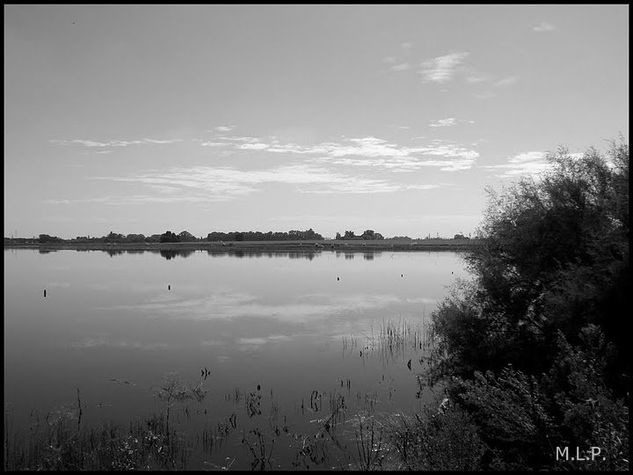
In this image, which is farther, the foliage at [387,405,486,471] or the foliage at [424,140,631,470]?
the foliage at [424,140,631,470]

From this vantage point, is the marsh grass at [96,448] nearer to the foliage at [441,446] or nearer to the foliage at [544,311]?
the foliage at [441,446]

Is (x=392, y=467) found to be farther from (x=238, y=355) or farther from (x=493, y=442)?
(x=238, y=355)

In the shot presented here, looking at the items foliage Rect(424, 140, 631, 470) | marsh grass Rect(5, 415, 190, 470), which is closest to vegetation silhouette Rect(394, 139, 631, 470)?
foliage Rect(424, 140, 631, 470)

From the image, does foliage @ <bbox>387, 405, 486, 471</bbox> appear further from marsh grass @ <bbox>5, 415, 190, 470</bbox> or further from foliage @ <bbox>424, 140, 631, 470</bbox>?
marsh grass @ <bbox>5, 415, 190, 470</bbox>

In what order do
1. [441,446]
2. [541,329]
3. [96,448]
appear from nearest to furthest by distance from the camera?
[441,446] < [96,448] < [541,329]

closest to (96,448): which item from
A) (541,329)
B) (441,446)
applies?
(441,446)

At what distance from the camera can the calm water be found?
1986cm

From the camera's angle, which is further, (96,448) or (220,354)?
(220,354)

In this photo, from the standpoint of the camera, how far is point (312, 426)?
1875cm

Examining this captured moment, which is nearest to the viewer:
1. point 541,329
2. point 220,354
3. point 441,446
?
point 441,446

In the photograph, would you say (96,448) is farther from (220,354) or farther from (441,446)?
(220,354)

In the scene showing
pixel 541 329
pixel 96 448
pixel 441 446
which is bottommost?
pixel 96 448

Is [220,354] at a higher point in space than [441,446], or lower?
lower

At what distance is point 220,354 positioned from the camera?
1157 inches
